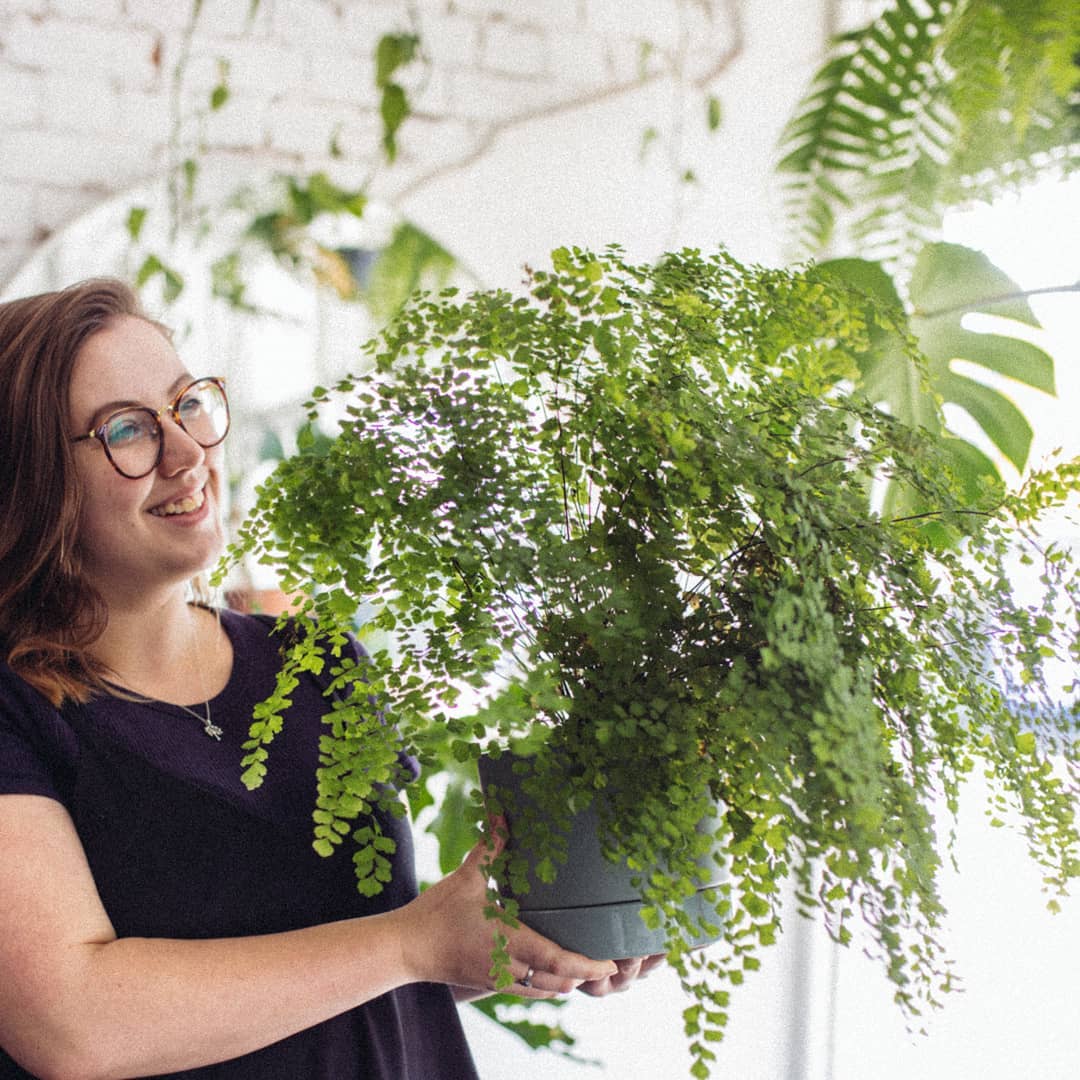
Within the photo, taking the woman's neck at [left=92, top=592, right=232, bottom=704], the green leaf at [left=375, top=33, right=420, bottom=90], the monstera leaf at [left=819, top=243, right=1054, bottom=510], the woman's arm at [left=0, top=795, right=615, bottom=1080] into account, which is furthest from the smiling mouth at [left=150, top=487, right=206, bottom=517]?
the green leaf at [left=375, top=33, right=420, bottom=90]

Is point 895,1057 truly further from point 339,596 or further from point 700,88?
point 700,88

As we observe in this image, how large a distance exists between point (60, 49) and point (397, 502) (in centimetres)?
166

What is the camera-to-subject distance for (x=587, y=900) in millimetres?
852

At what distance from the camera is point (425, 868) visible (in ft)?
7.36

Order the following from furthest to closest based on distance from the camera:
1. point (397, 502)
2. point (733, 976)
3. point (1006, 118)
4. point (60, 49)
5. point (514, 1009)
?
point (514, 1009) < point (60, 49) < point (1006, 118) < point (397, 502) < point (733, 976)

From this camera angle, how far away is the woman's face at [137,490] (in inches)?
42.8

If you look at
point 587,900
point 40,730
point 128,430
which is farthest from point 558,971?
point 128,430

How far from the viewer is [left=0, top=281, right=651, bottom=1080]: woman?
2.94 ft

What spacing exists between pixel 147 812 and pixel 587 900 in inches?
18.7

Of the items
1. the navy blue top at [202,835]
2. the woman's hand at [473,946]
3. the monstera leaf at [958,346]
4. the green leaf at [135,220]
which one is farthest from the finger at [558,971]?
the green leaf at [135,220]

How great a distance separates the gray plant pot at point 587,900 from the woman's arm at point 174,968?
19mm

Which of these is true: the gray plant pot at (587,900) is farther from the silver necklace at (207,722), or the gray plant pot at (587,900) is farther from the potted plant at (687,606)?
the silver necklace at (207,722)

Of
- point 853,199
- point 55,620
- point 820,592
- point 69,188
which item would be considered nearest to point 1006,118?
point 853,199

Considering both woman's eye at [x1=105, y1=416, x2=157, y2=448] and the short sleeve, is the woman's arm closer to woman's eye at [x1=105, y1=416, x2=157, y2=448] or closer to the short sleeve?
the short sleeve
